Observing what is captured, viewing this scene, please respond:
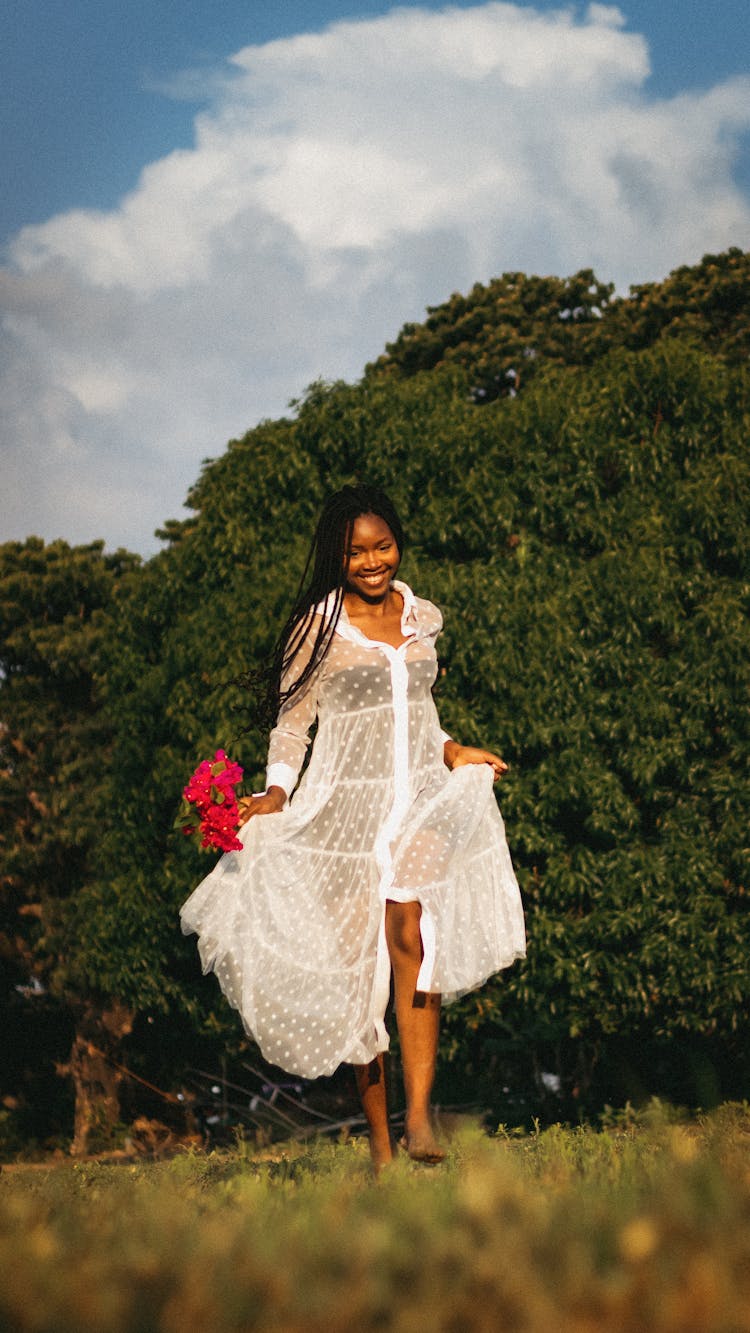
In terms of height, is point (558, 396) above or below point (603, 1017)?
above

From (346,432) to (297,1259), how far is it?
36.4 ft

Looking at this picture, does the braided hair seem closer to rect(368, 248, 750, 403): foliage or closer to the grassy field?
the grassy field

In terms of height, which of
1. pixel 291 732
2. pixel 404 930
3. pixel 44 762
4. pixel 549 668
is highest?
pixel 549 668

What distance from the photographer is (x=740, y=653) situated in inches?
418

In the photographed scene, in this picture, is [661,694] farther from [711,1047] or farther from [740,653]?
[711,1047]

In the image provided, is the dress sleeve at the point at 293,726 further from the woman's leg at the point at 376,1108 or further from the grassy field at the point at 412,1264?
the grassy field at the point at 412,1264

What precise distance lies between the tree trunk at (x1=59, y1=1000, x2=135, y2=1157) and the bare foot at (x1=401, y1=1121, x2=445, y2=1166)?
44.7ft

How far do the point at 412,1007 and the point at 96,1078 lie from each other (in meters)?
15.1

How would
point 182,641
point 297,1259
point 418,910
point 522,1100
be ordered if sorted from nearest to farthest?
point 297,1259, point 418,910, point 182,641, point 522,1100

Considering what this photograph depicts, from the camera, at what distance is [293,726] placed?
18.3 feet

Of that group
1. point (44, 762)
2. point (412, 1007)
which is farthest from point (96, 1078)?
point (412, 1007)

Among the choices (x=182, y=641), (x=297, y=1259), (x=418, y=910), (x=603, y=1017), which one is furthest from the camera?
(x=182, y=641)

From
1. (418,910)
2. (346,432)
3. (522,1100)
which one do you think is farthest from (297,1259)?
(522,1100)

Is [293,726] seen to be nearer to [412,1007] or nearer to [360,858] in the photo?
[360,858]
